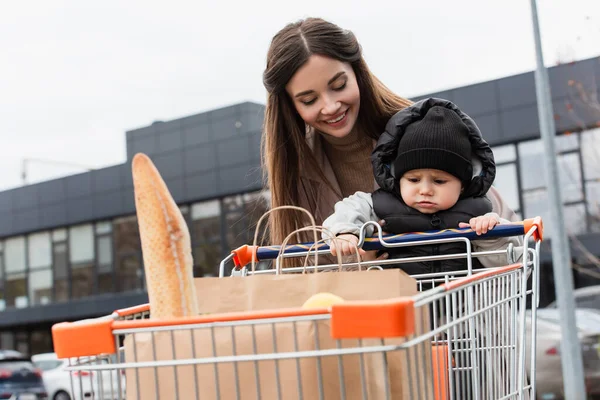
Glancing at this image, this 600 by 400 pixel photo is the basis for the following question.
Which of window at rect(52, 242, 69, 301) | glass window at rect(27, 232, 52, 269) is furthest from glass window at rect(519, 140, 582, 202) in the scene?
glass window at rect(27, 232, 52, 269)

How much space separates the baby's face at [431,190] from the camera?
317 cm

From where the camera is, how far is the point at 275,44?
3.72m

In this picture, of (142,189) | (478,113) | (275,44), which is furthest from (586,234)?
(142,189)

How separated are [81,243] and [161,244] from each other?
1216 inches

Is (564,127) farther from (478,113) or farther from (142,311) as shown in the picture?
(142,311)

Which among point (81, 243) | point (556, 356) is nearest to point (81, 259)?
point (81, 243)

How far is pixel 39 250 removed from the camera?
110ft

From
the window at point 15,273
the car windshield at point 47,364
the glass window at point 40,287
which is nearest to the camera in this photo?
the car windshield at point 47,364

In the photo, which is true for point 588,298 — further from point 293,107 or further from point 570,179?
point 293,107

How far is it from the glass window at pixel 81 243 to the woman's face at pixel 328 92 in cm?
2902

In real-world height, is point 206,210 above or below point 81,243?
above

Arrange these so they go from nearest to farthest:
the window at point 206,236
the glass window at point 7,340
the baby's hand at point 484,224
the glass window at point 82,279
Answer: the baby's hand at point 484,224 → the window at point 206,236 → the glass window at point 82,279 → the glass window at point 7,340

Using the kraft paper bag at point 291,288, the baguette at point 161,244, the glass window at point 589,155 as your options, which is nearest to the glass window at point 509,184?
the glass window at point 589,155

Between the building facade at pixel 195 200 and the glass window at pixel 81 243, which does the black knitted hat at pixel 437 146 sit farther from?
the glass window at pixel 81 243
